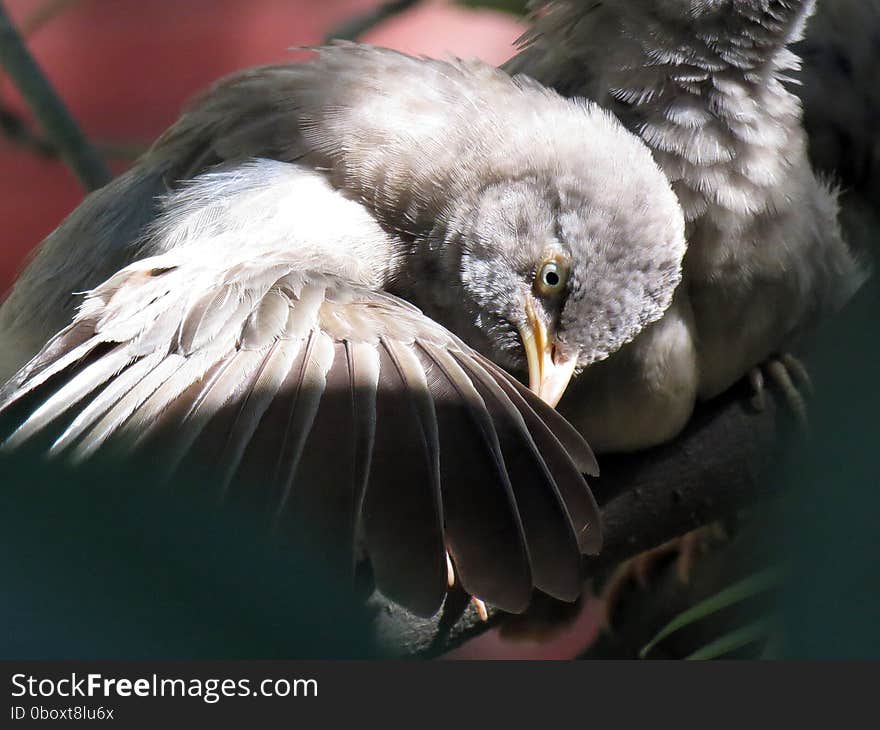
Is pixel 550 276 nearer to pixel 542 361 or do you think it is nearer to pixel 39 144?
pixel 542 361

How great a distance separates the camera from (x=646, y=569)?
2600 mm

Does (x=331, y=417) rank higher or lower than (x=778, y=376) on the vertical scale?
higher

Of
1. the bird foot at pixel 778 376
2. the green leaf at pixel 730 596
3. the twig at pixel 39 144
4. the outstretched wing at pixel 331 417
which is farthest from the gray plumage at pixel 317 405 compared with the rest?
the twig at pixel 39 144

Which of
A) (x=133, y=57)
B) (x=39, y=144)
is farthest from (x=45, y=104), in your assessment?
(x=133, y=57)

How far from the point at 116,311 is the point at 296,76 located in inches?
24.3

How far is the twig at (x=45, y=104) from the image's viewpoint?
2.40 metres

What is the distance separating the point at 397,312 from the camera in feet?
5.32

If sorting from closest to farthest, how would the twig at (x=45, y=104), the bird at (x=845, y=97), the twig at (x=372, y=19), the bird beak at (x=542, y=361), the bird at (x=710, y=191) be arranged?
the bird beak at (x=542, y=361), the bird at (x=710, y=191), the bird at (x=845, y=97), the twig at (x=45, y=104), the twig at (x=372, y=19)

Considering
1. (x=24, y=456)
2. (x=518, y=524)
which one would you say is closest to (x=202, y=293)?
(x=518, y=524)

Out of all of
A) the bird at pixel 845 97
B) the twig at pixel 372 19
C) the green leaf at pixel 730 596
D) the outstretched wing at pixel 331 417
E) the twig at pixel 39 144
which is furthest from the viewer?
the twig at pixel 39 144

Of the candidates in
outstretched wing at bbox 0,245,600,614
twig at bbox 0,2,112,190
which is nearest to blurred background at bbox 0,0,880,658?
outstretched wing at bbox 0,245,600,614

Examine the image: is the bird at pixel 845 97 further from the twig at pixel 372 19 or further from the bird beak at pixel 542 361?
the twig at pixel 372 19

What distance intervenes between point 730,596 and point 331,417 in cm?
47

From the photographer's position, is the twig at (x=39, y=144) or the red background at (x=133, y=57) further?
the red background at (x=133, y=57)
